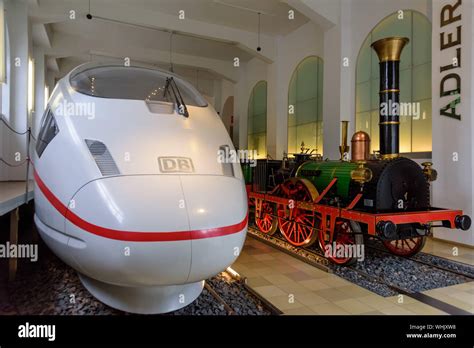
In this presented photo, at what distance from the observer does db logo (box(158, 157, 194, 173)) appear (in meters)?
2.48

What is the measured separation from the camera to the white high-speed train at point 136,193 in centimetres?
226

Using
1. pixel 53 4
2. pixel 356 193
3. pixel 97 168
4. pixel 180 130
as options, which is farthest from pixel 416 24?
pixel 53 4

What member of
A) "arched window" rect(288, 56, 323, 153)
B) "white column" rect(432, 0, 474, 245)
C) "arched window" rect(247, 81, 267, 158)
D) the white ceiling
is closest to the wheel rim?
"white column" rect(432, 0, 474, 245)

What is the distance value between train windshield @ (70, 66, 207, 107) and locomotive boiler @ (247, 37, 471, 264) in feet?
8.16

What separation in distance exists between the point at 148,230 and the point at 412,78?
716 centimetres

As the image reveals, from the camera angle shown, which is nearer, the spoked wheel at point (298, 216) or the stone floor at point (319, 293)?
the stone floor at point (319, 293)

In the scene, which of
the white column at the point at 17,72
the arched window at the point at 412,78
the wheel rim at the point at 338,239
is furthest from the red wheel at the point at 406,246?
the white column at the point at 17,72

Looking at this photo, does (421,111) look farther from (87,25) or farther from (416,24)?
(87,25)

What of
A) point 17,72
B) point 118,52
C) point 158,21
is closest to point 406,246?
point 158,21

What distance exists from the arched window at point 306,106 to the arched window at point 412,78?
2172 millimetres

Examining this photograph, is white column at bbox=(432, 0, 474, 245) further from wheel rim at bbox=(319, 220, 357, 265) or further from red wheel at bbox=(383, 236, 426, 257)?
wheel rim at bbox=(319, 220, 357, 265)

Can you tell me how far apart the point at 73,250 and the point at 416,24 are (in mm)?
7687

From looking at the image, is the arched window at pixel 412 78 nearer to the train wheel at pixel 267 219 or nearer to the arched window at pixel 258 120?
the train wheel at pixel 267 219
